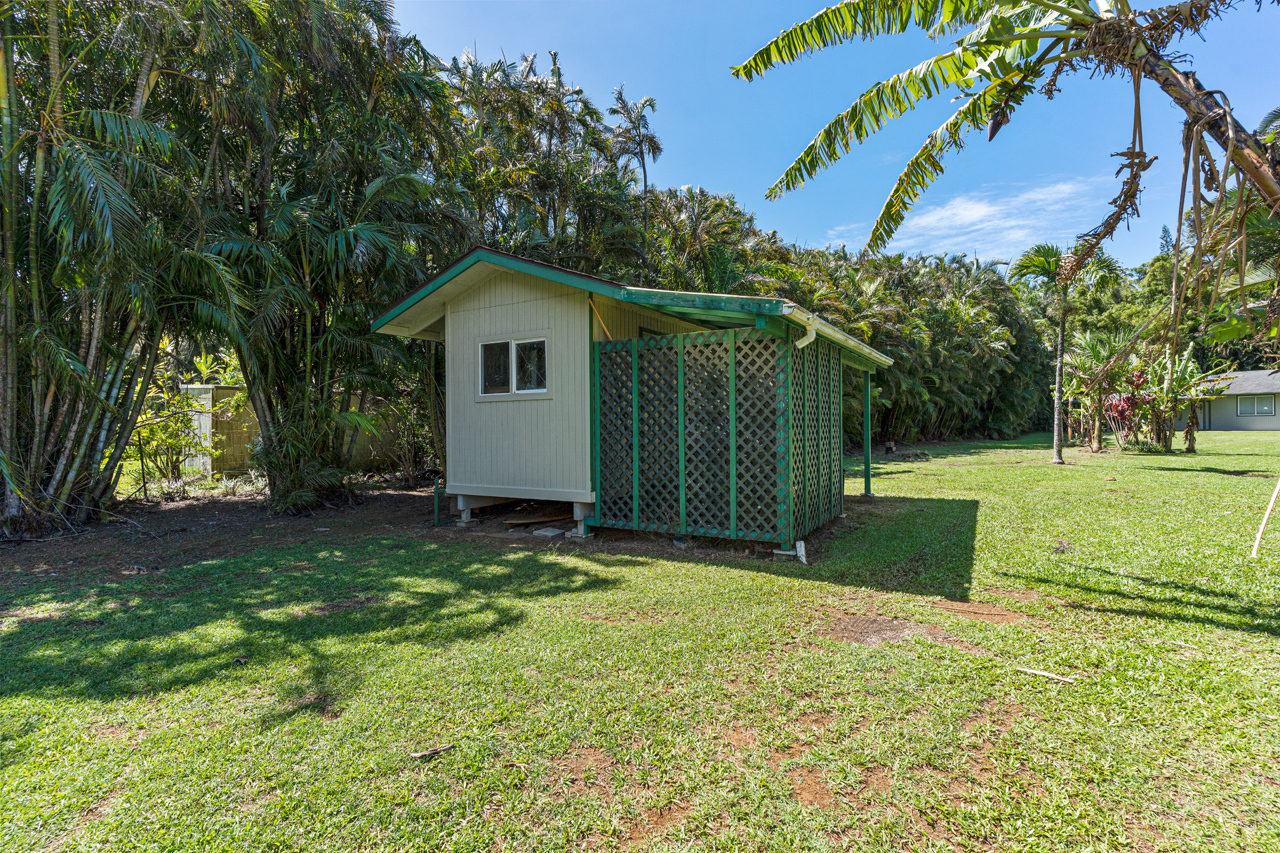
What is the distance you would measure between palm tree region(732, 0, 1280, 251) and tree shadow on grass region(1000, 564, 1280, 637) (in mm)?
2843

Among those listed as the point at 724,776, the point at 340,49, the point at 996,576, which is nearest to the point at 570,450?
the point at 996,576

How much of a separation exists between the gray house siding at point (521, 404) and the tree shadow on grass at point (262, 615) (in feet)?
4.62

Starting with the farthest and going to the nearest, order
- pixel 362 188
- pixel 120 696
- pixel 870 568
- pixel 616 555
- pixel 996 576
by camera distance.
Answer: pixel 362 188
pixel 616 555
pixel 870 568
pixel 996 576
pixel 120 696

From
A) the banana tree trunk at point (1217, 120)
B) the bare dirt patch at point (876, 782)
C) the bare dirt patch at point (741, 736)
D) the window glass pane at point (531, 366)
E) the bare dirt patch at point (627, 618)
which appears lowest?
the bare dirt patch at point (876, 782)

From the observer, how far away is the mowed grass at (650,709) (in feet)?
7.37

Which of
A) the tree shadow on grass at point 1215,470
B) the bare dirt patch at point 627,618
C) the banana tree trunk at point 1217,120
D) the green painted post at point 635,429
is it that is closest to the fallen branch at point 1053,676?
the bare dirt patch at point 627,618

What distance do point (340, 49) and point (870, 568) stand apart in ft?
35.7

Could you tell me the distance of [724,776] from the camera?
2529 millimetres

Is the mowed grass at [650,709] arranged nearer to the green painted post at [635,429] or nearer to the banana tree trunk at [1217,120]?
the green painted post at [635,429]

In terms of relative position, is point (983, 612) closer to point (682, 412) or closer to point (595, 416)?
point (682, 412)

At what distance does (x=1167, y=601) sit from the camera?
456 cm

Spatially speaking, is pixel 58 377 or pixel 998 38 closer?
pixel 998 38

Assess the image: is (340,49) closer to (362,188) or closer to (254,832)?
(362,188)

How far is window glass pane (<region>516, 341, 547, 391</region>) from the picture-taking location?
785cm
